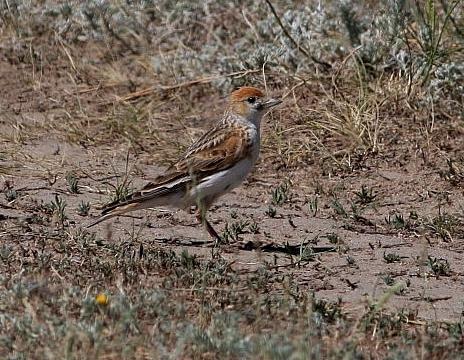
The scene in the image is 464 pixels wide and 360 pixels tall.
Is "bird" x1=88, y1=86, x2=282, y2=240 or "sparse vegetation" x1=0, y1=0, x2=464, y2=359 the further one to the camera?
"bird" x1=88, y1=86, x2=282, y2=240

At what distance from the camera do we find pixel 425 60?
10.4 meters

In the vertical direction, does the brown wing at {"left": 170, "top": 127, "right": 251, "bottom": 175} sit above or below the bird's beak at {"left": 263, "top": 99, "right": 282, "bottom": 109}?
below

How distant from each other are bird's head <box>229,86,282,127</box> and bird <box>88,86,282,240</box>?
0.17 m

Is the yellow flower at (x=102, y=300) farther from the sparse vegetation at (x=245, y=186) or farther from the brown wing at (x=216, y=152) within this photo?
the brown wing at (x=216, y=152)

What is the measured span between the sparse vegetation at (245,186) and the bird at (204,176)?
221mm

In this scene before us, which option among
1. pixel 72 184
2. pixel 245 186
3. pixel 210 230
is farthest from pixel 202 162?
pixel 245 186

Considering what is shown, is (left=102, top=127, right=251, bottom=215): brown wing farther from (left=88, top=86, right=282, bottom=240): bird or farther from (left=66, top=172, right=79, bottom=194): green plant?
(left=66, top=172, right=79, bottom=194): green plant

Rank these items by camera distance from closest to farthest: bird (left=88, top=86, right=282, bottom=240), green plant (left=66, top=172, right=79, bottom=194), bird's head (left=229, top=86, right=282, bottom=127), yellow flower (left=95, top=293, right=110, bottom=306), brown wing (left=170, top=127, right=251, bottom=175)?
yellow flower (left=95, top=293, right=110, bottom=306) < bird (left=88, top=86, right=282, bottom=240) < brown wing (left=170, top=127, right=251, bottom=175) < bird's head (left=229, top=86, right=282, bottom=127) < green plant (left=66, top=172, right=79, bottom=194)

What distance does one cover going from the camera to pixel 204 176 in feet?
26.9

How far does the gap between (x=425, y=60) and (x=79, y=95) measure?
3180mm

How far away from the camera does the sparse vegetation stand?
6.18 m

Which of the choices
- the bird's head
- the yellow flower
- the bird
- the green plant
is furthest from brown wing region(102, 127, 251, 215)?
the yellow flower

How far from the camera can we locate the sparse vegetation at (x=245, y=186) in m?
6.18

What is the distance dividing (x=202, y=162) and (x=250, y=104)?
30.9 inches
